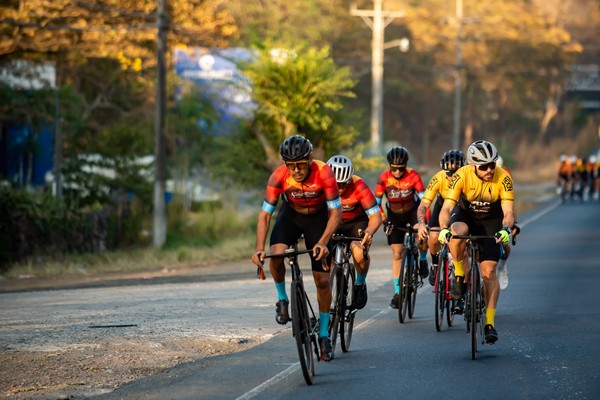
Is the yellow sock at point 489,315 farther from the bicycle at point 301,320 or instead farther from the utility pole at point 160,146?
the utility pole at point 160,146

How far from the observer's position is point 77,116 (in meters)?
32.4

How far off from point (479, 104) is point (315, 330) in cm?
7187

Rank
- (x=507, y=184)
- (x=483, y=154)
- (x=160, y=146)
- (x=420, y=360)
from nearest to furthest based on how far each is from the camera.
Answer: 1. (x=420, y=360)
2. (x=483, y=154)
3. (x=507, y=184)
4. (x=160, y=146)

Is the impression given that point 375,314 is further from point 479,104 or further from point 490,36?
point 479,104

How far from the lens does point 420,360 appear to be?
34.9 feet

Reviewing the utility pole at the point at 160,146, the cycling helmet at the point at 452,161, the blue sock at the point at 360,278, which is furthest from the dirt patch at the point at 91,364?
the utility pole at the point at 160,146

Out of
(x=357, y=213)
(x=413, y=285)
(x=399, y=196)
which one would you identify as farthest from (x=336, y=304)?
(x=399, y=196)

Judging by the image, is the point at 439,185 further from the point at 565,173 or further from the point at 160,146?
the point at 565,173

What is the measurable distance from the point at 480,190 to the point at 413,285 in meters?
2.43

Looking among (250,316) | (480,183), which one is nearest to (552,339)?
(480,183)

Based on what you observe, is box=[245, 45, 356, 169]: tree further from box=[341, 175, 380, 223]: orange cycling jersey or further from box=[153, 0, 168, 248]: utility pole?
box=[341, 175, 380, 223]: orange cycling jersey

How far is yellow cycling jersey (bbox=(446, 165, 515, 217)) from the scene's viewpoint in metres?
11.6

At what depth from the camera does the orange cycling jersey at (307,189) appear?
10156 mm

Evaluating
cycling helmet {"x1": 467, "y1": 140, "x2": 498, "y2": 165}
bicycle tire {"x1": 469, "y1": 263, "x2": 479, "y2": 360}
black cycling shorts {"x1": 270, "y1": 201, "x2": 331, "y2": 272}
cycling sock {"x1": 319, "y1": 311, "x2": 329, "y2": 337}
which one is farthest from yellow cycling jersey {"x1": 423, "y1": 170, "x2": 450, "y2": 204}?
cycling sock {"x1": 319, "y1": 311, "x2": 329, "y2": 337}
